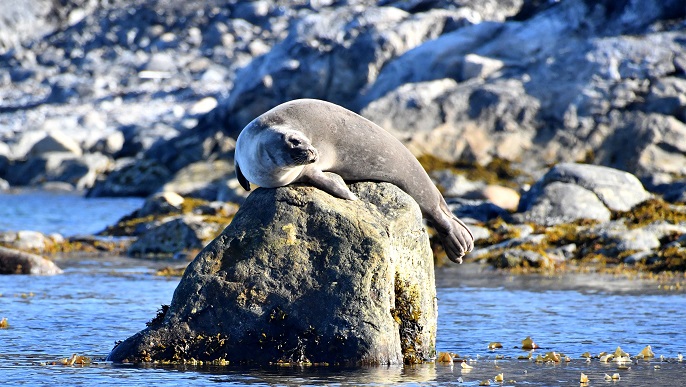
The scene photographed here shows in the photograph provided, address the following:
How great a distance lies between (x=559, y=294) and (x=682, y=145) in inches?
682

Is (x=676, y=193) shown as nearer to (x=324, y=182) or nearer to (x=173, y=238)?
(x=173, y=238)

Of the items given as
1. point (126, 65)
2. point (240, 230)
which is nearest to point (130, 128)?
point (126, 65)

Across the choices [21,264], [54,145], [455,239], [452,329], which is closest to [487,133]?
[21,264]

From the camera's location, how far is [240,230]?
8680mm

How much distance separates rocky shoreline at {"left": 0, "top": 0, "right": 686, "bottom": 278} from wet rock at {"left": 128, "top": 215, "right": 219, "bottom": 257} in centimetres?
3

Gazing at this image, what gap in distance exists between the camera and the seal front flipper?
8688 mm

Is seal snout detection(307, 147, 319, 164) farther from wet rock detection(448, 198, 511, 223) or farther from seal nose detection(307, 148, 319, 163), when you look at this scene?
wet rock detection(448, 198, 511, 223)

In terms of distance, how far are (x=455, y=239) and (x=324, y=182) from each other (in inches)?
68.8

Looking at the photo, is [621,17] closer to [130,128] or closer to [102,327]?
[102,327]

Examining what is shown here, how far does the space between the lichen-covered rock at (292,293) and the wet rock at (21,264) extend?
8.53 m

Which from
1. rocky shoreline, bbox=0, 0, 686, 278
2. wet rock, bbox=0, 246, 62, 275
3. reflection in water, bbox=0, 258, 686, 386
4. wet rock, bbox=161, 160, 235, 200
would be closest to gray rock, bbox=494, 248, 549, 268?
rocky shoreline, bbox=0, 0, 686, 278

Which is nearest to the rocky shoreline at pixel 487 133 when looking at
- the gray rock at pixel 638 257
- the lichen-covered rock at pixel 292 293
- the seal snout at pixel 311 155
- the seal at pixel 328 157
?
the gray rock at pixel 638 257

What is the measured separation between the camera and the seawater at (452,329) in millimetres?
7727

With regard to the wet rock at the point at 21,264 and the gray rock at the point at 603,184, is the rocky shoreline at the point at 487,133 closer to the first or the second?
the gray rock at the point at 603,184
